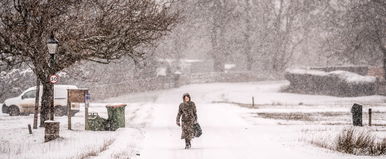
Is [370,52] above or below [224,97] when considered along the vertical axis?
above

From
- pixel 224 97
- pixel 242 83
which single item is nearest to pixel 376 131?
pixel 224 97

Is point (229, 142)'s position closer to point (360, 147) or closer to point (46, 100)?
point (360, 147)

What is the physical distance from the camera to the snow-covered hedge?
141 feet

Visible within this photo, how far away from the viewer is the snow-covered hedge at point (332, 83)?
141ft


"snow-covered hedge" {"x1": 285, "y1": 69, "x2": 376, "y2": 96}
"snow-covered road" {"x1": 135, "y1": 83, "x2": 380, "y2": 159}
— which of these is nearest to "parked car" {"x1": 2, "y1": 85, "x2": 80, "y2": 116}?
"snow-covered road" {"x1": 135, "y1": 83, "x2": 380, "y2": 159}

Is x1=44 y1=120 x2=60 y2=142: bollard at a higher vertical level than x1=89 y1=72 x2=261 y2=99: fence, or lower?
lower

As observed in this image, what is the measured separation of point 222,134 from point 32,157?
22.7 feet

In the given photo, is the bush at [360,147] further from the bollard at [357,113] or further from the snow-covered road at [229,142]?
the bollard at [357,113]

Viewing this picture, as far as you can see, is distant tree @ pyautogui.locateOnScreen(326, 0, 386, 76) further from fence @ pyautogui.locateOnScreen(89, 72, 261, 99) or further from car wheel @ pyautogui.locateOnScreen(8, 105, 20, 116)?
car wheel @ pyautogui.locateOnScreen(8, 105, 20, 116)

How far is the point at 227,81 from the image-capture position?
203 ft

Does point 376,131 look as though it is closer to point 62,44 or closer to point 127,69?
point 62,44

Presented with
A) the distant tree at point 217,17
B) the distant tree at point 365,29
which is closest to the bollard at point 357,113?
the distant tree at point 365,29

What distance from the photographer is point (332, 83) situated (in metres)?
44.7

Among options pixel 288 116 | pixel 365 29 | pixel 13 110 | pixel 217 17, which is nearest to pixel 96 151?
pixel 288 116
